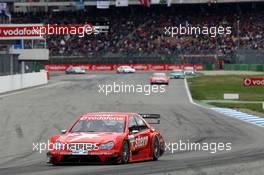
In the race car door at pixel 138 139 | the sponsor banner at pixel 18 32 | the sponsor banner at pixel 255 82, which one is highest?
the sponsor banner at pixel 18 32

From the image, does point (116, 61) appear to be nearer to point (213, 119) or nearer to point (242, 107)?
point (242, 107)

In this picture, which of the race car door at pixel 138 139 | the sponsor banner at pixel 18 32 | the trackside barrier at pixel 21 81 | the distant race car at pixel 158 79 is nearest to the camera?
the race car door at pixel 138 139

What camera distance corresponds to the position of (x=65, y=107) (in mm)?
33844

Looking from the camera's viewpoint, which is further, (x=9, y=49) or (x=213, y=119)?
(x=9, y=49)

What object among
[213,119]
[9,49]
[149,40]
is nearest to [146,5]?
[149,40]

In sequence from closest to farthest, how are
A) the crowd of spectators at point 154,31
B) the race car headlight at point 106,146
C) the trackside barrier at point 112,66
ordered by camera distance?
1. the race car headlight at point 106,146
2. the crowd of spectators at point 154,31
3. the trackside barrier at point 112,66

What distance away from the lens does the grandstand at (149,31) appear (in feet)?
290

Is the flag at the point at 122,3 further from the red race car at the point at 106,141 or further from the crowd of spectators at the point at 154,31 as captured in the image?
the red race car at the point at 106,141

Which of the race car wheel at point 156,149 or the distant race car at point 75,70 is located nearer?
the race car wheel at point 156,149

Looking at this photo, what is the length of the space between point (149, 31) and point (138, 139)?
77430 mm

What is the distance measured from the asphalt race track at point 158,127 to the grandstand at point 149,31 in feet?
151

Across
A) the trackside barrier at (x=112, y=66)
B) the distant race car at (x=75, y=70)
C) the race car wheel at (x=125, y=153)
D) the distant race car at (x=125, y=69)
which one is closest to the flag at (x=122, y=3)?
the distant race car at (x=125, y=69)

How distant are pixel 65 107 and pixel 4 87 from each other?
48.3ft

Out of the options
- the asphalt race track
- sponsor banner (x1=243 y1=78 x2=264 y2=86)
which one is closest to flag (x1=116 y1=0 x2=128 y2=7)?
the asphalt race track
